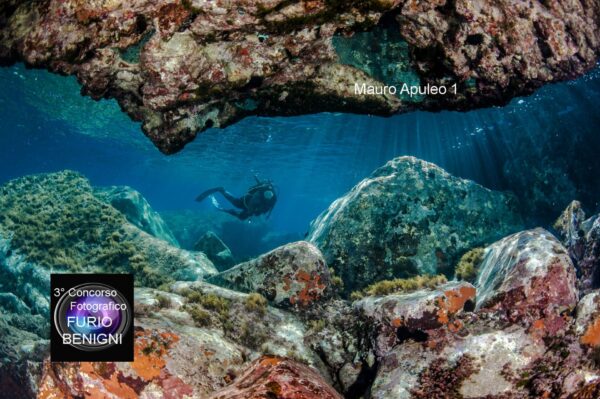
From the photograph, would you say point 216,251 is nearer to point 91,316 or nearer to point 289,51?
point 91,316

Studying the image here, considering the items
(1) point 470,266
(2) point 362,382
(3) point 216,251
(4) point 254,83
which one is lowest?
(3) point 216,251

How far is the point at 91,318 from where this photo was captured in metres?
4.18

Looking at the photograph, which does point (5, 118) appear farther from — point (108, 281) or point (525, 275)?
point (525, 275)

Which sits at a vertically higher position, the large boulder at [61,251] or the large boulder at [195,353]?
the large boulder at [195,353]

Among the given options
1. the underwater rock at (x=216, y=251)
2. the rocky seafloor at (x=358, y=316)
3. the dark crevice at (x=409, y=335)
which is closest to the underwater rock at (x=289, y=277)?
the rocky seafloor at (x=358, y=316)

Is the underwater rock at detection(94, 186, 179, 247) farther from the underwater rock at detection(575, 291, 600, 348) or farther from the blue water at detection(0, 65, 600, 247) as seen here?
the underwater rock at detection(575, 291, 600, 348)

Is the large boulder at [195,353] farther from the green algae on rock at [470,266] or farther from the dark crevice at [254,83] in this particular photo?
the green algae on rock at [470,266]

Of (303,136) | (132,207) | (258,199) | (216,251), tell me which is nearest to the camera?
(132,207)

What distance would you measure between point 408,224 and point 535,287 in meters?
4.98

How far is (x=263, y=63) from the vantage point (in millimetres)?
4363

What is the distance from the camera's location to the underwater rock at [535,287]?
3.88 metres

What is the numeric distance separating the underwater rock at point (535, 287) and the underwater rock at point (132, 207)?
12.9 m

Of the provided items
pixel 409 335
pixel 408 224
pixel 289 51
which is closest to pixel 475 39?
pixel 289 51

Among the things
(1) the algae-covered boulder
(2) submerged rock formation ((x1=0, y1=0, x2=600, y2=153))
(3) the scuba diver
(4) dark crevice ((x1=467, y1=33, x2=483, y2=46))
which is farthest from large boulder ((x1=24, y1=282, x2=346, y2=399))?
(3) the scuba diver
